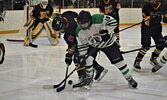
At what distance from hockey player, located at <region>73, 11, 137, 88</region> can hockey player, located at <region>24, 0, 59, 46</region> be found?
11.0 feet

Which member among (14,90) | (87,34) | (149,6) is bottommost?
(14,90)

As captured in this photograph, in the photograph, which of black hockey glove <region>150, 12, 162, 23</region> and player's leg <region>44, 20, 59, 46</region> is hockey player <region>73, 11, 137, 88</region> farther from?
player's leg <region>44, 20, 59, 46</region>

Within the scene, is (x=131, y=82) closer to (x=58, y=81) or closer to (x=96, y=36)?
(x=96, y=36)

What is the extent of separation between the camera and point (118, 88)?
310 cm

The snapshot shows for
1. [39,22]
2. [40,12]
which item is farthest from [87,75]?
[39,22]

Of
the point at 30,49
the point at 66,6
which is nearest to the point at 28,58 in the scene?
the point at 30,49

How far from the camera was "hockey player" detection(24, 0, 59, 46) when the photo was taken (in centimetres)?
615

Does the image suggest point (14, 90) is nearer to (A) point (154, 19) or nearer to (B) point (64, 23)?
(B) point (64, 23)

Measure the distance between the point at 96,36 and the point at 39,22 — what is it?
3669 millimetres

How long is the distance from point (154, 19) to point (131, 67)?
2.50 feet

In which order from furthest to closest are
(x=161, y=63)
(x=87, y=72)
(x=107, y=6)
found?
(x=107, y=6), (x=161, y=63), (x=87, y=72)

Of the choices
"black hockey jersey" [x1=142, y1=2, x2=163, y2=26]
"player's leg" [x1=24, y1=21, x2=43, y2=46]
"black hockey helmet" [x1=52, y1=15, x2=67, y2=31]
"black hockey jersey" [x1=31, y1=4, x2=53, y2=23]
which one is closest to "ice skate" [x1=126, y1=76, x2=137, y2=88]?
"black hockey helmet" [x1=52, y1=15, x2=67, y2=31]

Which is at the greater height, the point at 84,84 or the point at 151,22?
the point at 151,22

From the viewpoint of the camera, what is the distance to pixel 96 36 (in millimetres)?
2891
